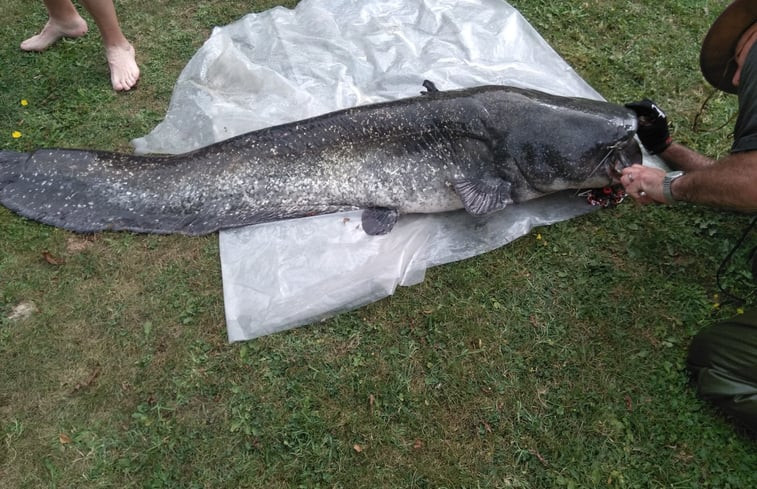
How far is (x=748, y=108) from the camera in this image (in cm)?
270

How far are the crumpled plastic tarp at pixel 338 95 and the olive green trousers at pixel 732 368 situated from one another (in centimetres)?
121

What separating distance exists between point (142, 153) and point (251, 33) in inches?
60.1

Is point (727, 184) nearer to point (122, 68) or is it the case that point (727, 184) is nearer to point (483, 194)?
point (483, 194)

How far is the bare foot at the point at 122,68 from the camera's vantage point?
4668mm

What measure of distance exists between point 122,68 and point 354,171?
2.53 metres

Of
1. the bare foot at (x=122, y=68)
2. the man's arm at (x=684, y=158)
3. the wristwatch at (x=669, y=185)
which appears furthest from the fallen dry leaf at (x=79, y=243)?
the man's arm at (x=684, y=158)

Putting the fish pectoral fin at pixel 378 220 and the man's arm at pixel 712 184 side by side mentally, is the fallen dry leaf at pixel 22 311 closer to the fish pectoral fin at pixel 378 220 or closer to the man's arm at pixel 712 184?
the fish pectoral fin at pixel 378 220

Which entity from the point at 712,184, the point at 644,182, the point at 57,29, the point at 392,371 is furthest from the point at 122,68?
the point at 712,184

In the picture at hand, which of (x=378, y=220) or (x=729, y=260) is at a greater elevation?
(x=729, y=260)

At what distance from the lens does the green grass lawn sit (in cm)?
281

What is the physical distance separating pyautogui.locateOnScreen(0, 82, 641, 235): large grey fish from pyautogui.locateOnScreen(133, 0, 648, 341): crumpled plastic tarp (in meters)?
0.18

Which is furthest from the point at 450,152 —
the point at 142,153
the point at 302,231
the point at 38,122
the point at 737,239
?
the point at 38,122

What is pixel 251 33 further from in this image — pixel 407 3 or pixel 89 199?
pixel 89 199

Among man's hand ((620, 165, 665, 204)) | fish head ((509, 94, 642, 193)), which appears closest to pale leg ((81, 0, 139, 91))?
fish head ((509, 94, 642, 193))
